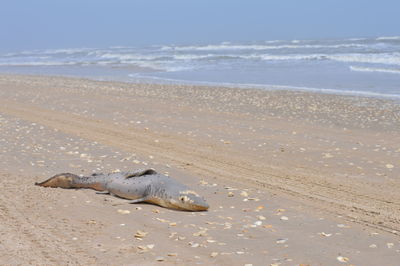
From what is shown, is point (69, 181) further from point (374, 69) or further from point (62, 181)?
point (374, 69)

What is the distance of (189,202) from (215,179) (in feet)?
5.89

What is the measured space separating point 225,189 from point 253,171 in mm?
1414

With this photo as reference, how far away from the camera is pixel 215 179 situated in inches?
353

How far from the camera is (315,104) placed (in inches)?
699

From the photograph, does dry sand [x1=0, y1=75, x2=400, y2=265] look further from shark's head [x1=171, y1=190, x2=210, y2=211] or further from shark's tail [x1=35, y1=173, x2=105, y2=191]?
shark's tail [x1=35, y1=173, x2=105, y2=191]

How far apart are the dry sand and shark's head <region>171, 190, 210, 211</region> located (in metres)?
0.16

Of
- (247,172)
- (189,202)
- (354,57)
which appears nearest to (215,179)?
(247,172)

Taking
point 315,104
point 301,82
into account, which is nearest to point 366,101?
point 315,104

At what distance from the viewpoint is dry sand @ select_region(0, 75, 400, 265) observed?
5844mm

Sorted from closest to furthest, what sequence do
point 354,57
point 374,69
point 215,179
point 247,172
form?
1. point 215,179
2. point 247,172
3. point 374,69
4. point 354,57

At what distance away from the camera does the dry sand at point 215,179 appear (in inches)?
230

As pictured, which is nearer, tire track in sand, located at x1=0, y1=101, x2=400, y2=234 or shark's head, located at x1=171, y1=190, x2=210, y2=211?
shark's head, located at x1=171, y1=190, x2=210, y2=211

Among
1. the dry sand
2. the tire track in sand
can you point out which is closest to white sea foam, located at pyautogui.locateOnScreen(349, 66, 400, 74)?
the dry sand

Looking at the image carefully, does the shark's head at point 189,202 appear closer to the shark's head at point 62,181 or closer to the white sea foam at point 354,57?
the shark's head at point 62,181
